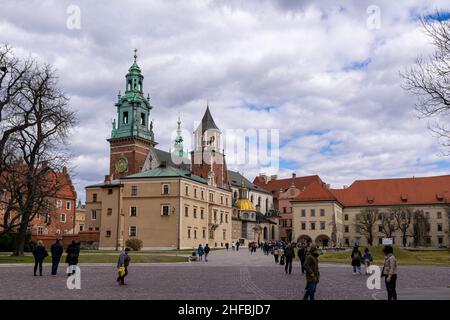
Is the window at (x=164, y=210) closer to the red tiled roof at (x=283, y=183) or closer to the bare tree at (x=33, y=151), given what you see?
the bare tree at (x=33, y=151)

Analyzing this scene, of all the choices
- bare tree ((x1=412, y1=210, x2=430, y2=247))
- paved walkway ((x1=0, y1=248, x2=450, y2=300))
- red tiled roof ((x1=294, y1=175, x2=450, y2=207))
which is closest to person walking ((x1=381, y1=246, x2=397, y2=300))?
paved walkway ((x1=0, y1=248, x2=450, y2=300))

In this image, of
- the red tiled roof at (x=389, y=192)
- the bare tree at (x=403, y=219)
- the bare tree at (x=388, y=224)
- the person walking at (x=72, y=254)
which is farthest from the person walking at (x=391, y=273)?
the bare tree at (x=403, y=219)

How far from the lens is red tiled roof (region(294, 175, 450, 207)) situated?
97.3 m

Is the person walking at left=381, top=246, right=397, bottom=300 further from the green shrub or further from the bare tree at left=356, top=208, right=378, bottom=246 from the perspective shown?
the bare tree at left=356, top=208, right=378, bottom=246

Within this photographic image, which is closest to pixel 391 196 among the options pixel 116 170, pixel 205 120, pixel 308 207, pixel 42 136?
pixel 308 207

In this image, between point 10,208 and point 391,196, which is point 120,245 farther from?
point 391,196

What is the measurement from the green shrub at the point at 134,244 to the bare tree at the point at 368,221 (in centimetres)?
4770

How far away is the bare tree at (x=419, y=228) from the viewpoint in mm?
93000

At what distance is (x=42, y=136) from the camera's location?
132 ft

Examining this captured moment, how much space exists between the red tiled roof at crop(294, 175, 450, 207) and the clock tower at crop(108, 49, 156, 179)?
31619 mm

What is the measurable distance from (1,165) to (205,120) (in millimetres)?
77936

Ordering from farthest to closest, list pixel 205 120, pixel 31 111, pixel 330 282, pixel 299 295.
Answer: pixel 205 120 < pixel 31 111 < pixel 330 282 < pixel 299 295

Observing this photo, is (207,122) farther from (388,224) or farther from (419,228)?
(419,228)

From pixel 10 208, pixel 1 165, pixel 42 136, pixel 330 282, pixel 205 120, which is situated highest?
pixel 205 120
